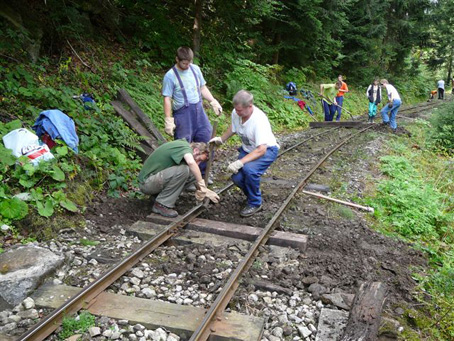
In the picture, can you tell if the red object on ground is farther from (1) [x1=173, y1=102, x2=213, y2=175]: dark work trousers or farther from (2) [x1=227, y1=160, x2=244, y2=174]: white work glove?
(2) [x1=227, y1=160, x2=244, y2=174]: white work glove

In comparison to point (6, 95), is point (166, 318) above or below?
below

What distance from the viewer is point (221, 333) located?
3.12 m

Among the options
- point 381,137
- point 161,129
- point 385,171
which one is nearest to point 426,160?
point 381,137

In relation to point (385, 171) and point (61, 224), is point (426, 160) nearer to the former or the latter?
point (385, 171)

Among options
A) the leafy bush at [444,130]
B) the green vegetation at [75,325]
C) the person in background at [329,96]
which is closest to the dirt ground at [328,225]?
the green vegetation at [75,325]

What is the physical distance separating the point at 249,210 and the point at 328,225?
113cm

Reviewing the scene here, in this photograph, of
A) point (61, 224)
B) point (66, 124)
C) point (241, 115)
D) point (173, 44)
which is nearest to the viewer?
point (61, 224)

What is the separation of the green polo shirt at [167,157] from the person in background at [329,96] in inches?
449

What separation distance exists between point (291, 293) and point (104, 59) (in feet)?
28.1

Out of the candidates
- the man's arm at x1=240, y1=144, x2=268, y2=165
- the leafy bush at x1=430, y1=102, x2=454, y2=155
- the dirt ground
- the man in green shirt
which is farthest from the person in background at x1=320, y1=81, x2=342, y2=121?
the man in green shirt

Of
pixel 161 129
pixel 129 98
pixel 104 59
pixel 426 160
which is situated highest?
pixel 104 59

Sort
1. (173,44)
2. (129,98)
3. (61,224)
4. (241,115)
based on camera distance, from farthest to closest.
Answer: (173,44) < (129,98) < (241,115) < (61,224)

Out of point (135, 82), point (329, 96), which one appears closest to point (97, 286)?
point (135, 82)

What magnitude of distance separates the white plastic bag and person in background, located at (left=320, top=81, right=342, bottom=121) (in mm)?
12168
